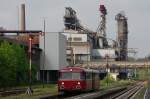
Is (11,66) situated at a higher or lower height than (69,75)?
higher

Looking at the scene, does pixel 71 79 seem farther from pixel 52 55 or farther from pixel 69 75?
pixel 52 55

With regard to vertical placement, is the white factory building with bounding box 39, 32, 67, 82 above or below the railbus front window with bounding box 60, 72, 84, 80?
above

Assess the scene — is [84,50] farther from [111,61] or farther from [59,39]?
[59,39]

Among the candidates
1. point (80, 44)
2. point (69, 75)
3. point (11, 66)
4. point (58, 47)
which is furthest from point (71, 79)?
point (80, 44)

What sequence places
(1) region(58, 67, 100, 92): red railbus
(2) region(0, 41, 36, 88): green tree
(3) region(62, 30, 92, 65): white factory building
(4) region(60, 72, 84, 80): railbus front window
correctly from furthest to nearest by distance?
1. (3) region(62, 30, 92, 65): white factory building
2. (2) region(0, 41, 36, 88): green tree
3. (4) region(60, 72, 84, 80): railbus front window
4. (1) region(58, 67, 100, 92): red railbus

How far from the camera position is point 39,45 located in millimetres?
145500

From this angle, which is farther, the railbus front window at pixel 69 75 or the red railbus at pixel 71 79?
the railbus front window at pixel 69 75

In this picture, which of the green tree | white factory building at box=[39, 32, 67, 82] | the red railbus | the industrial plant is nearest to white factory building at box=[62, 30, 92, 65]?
the industrial plant

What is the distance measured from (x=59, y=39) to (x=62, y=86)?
87.6 meters

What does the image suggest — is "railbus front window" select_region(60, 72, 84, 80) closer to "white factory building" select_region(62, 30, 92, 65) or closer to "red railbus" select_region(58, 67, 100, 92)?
"red railbus" select_region(58, 67, 100, 92)

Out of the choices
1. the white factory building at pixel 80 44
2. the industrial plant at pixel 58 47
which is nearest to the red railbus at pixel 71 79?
the industrial plant at pixel 58 47

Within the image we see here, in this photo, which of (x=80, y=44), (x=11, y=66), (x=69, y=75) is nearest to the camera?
(x=69, y=75)

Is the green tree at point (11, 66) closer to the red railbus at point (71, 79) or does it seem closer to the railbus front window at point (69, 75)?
the railbus front window at point (69, 75)

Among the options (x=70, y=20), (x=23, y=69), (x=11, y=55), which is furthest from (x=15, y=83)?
(x=70, y=20)
